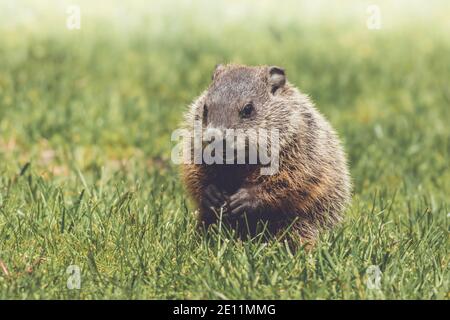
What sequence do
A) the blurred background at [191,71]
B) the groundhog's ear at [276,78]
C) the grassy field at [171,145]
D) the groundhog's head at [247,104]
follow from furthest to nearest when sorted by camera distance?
the blurred background at [191,71] < the groundhog's ear at [276,78] < the groundhog's head at [247,104] < the grassy field at [171,145]

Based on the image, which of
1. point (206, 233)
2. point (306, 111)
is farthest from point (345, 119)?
point (206, 233)

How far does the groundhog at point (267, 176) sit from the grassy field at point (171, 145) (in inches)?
7.6

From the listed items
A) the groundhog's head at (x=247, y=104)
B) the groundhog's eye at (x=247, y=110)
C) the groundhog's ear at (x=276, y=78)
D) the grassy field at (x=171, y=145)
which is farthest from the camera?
the groundhog's ear at (x=276, y=78)

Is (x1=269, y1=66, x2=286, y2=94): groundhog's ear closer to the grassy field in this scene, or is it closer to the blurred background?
the grassy field

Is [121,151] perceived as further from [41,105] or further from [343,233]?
[343,233]

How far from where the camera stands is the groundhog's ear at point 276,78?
526 cm

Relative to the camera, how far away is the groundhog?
16.1 ft

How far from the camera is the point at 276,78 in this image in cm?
527

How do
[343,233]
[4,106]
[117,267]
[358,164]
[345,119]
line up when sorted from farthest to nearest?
[345,119], [4,106], [358,164], [343,233], [117,267]

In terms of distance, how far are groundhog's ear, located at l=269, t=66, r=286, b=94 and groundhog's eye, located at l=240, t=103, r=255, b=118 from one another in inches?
11.3

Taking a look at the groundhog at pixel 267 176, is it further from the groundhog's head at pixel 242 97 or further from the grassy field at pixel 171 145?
the grassy field at pixel 171 145

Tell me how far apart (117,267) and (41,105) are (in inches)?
162

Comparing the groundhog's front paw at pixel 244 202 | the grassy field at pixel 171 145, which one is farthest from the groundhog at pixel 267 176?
the grassy field at pixel 171 145

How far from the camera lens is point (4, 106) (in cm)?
816
